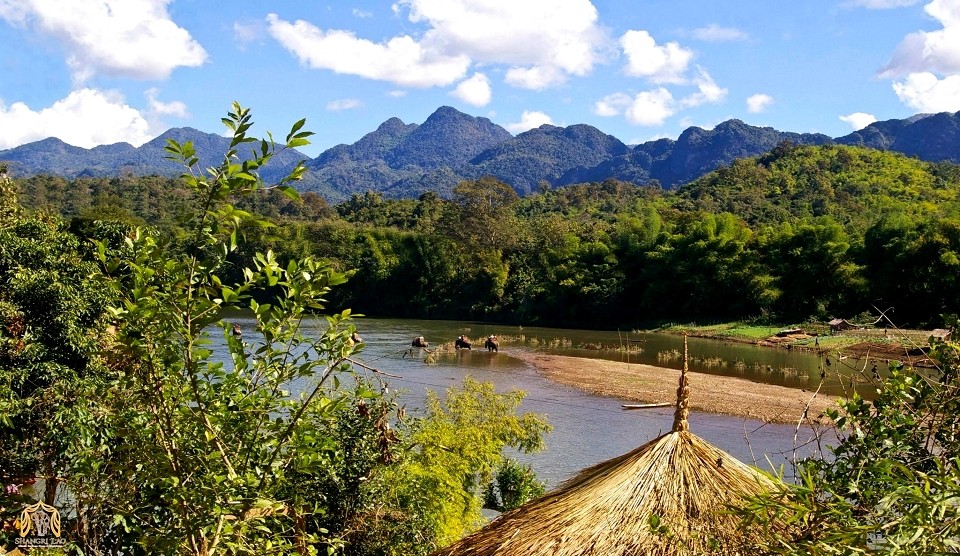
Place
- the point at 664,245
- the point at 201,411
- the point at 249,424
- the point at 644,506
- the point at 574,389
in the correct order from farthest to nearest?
the point at 664,245, the point at 574,389, the point at 644,506, the point at 249,424, the point at 201,411

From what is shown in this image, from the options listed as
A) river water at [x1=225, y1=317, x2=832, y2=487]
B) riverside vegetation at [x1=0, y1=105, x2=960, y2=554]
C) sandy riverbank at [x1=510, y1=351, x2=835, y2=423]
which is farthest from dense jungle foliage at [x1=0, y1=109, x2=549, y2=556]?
sandy riverbank at [x1=510, y1=351, x2=835, y2=423]

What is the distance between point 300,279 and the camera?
10.3ft

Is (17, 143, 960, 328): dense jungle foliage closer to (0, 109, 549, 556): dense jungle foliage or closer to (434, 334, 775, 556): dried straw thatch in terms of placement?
(0, 109, 549, 556): dense jungle foliage

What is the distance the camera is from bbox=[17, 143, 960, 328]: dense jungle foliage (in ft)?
137

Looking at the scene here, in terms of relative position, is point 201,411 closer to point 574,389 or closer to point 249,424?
point 249,424

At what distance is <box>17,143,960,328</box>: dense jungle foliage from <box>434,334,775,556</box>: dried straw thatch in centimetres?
2668

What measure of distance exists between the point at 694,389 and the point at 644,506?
2147 cm

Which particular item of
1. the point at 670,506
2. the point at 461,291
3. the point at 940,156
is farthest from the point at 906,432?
the point at 940,156

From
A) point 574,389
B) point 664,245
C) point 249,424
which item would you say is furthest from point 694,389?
point 664,245

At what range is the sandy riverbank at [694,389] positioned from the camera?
70.9 ft

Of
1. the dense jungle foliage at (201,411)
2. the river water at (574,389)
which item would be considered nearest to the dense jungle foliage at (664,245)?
the river water at (574,389)

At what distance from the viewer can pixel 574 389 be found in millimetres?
25234

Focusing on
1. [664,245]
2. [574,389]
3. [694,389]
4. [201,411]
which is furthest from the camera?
[664,245]

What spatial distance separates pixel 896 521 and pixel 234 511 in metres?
2.37
